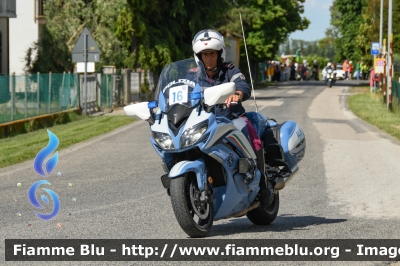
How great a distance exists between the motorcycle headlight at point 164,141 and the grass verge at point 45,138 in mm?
7891

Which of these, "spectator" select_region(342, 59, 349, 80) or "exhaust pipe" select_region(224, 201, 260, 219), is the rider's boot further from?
"spectator" select_region(342, 59, 349, 80)

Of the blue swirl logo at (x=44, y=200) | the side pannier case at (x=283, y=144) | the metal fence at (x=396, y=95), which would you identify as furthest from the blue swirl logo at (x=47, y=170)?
the metal fence at (x=396, y=95)

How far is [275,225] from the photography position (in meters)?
8.30

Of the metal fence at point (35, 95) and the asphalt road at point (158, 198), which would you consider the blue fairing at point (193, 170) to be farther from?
the metal fence at point (35, 95)

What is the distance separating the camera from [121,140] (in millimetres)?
19484

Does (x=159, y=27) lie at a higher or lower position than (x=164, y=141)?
higher

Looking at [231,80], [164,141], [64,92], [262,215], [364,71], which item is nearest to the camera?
[164,141]

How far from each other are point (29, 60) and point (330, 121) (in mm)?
16339

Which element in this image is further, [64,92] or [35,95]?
[64,92]

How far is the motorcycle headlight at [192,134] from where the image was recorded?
6770 mm

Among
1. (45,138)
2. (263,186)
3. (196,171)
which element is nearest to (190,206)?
(196,171)

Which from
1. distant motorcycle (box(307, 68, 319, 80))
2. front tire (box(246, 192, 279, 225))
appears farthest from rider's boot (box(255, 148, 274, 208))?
distant motorcycle (box(307, 68, 319, 80))

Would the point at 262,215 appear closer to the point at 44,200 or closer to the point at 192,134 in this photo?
the point at 192,134

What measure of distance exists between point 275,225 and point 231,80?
1.55 metres
